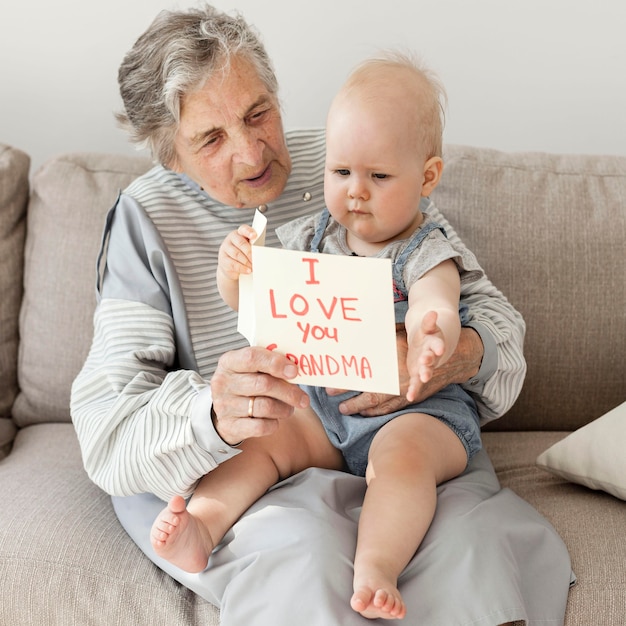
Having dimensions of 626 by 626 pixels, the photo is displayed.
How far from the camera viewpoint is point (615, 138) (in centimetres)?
228

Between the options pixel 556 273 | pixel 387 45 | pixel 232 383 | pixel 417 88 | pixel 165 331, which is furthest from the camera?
pixel 387 45

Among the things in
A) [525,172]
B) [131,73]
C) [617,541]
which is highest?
[131,73]

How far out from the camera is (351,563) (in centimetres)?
121

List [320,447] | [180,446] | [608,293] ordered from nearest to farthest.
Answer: [180,446] < [320,447] < [608,293]

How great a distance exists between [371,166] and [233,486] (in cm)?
55

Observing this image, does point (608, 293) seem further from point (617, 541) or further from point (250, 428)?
point (250, 428)

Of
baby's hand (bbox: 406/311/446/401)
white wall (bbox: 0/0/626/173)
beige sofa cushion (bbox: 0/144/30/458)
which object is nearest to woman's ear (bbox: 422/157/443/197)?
baby's hand (bbox: 406/311/446/401)

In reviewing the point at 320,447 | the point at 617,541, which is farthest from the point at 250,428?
the point at 617,541

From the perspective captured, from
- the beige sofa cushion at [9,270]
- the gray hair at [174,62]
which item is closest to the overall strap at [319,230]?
the gray hair at [174,62]

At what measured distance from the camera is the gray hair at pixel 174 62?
152 cm

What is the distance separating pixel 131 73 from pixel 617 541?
3.96ft

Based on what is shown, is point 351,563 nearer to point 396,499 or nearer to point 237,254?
point 396,499

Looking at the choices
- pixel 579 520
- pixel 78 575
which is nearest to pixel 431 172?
pixel 579 520

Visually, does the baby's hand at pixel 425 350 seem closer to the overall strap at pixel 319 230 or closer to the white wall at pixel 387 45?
the overall strap at pixel 319 230
